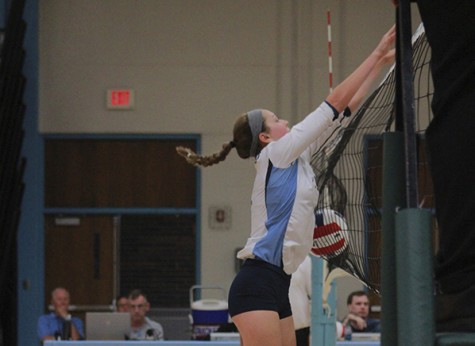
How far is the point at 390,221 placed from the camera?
1788 millimetres

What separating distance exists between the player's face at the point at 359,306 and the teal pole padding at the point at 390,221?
31.1ft

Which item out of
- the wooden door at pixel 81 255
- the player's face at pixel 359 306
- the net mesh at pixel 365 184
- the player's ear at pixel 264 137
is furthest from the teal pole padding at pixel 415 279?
the wooden door at pixel 81 255

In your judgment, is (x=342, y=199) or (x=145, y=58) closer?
(x=342, y=199)

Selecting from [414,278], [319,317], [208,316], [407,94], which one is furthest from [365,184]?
[208,316]

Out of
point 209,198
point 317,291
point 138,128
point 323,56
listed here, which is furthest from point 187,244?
point 317,291

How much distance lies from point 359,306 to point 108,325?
2.92 meters

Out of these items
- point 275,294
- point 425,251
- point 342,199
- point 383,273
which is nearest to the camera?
point 425,251

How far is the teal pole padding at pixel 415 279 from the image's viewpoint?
162 cm

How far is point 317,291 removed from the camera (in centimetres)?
675

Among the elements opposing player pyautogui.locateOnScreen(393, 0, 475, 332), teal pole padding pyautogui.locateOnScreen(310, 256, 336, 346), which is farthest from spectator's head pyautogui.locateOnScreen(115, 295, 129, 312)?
opposing player pyautogui.locateOnScreen(393, 0, 475, 332)

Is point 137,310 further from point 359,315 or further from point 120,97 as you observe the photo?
point 120,97

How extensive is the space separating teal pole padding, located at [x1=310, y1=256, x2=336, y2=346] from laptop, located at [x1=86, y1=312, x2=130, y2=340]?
124 inches

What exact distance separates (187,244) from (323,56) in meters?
2.90

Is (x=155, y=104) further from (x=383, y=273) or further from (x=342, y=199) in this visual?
(x=383, y=273)
